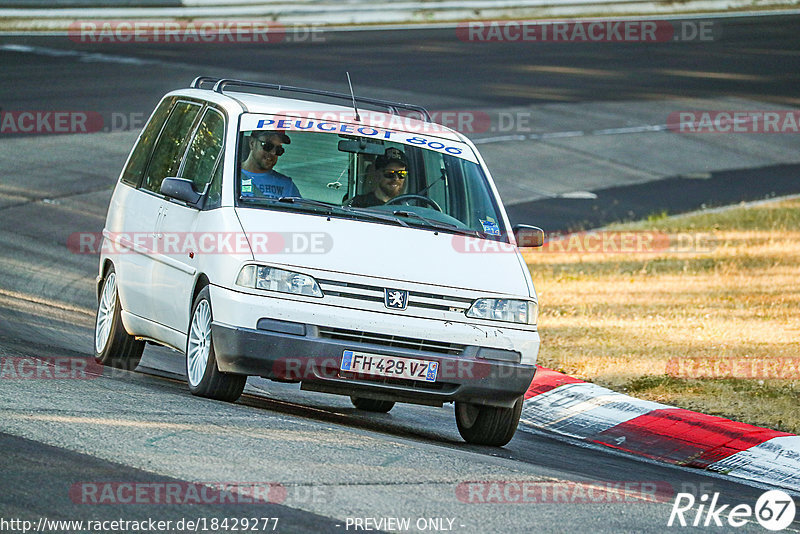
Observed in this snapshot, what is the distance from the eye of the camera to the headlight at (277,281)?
25.4 ft

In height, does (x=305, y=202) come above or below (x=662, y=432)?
above

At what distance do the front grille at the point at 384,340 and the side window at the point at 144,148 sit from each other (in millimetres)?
2622

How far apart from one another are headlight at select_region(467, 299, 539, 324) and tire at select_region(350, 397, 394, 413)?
6.56ft

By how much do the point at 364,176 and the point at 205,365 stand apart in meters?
1.65

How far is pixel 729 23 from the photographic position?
131 feet

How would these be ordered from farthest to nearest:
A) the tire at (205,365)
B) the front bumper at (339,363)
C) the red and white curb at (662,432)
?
the red and white curb at (662,432), the tire at (205,365), the front bumper at (339,363)

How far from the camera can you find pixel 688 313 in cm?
1327

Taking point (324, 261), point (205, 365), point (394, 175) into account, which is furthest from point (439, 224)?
point (205, 365)

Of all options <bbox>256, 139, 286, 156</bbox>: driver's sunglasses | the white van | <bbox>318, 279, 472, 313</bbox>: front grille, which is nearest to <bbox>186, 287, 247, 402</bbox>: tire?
the white van

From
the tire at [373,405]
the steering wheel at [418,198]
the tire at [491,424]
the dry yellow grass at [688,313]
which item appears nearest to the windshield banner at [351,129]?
the steering wheel at [418,198]

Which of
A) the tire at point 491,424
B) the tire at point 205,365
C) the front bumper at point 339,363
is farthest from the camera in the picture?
the tire at point 491,424

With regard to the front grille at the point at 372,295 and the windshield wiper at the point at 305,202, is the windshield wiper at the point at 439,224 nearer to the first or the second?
the windshield wiper at the point at 305,202

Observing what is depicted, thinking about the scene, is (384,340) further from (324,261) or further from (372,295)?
(324,261)

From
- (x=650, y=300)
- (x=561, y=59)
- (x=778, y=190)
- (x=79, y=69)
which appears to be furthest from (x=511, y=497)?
(x=561, y=59)
